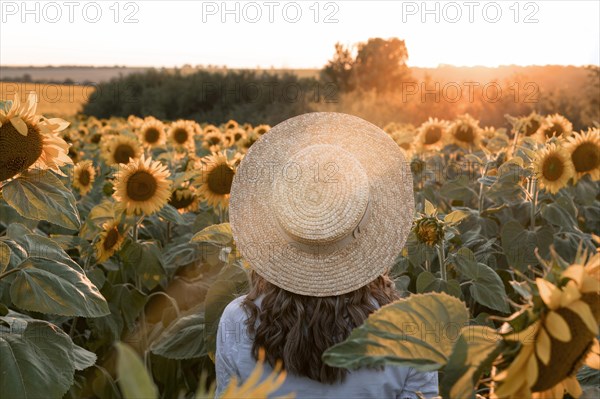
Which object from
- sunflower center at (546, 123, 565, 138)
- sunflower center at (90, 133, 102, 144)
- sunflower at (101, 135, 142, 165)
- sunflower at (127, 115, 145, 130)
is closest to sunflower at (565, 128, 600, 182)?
sunflower center at (546, 123, 565, 138)

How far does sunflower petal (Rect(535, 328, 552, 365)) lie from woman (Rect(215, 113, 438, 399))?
115cm

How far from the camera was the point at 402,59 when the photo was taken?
36.1m

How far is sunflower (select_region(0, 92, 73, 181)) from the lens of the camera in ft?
6.36

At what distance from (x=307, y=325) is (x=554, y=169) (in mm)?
2535

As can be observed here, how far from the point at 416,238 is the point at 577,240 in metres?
1.54

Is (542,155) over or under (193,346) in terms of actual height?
over

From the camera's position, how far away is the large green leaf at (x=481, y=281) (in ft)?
10.2

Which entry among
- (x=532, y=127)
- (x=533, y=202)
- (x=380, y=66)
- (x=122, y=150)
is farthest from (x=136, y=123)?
(x=380, y=66)

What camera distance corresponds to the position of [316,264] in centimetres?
204

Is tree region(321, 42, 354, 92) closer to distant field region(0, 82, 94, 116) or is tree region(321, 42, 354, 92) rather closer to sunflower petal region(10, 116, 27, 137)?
distant field region(0, 82, 94, 116)

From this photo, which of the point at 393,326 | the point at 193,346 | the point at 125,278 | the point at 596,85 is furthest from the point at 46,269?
the point at 596,85

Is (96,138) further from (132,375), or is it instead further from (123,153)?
(132,375)

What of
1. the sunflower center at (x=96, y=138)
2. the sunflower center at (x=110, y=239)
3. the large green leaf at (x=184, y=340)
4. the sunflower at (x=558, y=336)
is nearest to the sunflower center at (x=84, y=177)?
the sunflower center at (x=110, y=239)

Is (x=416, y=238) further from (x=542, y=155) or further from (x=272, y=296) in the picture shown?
(x=542, y=155)
